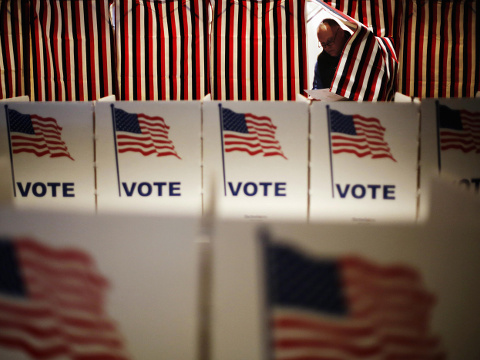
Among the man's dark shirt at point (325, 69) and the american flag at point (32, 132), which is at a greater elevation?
the man's dark shirt at point (325, 69)

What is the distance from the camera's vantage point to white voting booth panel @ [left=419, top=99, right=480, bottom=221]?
2.00 metres

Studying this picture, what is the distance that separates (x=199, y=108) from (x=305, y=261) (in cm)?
131

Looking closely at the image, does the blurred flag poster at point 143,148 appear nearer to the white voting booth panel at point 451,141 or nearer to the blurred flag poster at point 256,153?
the blurred flag poster at point 256,153

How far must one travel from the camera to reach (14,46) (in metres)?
3.43

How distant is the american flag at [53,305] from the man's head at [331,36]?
6.88 ft

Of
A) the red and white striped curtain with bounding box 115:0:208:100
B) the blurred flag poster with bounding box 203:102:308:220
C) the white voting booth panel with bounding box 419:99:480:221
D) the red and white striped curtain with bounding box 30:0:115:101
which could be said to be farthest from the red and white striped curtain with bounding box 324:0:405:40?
the red and white striped curtain with bounding box 30:0:115:101

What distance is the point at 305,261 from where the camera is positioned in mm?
963

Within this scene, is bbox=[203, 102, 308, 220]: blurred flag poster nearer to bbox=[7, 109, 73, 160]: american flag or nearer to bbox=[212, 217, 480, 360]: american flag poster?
bbox=[7, 109, 73, 160]: american flag

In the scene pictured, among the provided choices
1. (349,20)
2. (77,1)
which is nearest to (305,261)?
(349,20)

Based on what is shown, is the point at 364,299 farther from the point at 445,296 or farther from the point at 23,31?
the point at 23,31

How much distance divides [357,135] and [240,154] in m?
0.67

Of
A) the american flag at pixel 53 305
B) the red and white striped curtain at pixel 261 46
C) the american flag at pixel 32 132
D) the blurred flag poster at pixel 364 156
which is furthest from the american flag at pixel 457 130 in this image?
the american flag at pixel 32 132

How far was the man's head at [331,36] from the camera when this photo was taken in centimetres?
237

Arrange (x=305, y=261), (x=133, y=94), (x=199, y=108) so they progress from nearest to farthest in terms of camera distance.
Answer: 1. (x=305, y=261)
2. (x=199, y=108)
3. (x=133, y=94)
